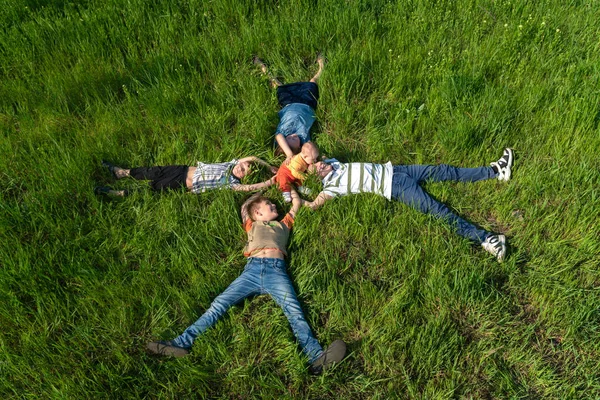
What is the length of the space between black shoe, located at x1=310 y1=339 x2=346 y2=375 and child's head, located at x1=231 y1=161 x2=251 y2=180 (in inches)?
73.8

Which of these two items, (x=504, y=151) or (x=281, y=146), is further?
(x=281, y=146)

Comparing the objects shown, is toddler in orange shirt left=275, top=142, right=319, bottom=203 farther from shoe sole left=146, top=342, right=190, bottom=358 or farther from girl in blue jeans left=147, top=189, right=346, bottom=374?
shoe sole left=146, top=342, right=190, bottom=358

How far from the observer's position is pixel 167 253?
3.45 metres

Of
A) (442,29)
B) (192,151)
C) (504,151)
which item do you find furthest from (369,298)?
(442,29)

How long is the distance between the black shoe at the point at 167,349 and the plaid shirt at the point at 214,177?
1.49 meters

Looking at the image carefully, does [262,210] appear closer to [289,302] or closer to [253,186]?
[253,186]

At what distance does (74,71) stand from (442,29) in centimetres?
421

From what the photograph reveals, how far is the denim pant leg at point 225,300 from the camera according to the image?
2.91 metres

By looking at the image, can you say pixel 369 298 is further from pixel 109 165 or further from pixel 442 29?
pixel 442 29

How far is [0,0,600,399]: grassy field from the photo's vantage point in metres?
2.82

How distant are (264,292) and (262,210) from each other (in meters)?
0.79

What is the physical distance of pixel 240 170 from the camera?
405 centimetres

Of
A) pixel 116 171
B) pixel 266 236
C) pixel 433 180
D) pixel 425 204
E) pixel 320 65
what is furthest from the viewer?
pixel 320 65

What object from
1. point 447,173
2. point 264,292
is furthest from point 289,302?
point 447,173
